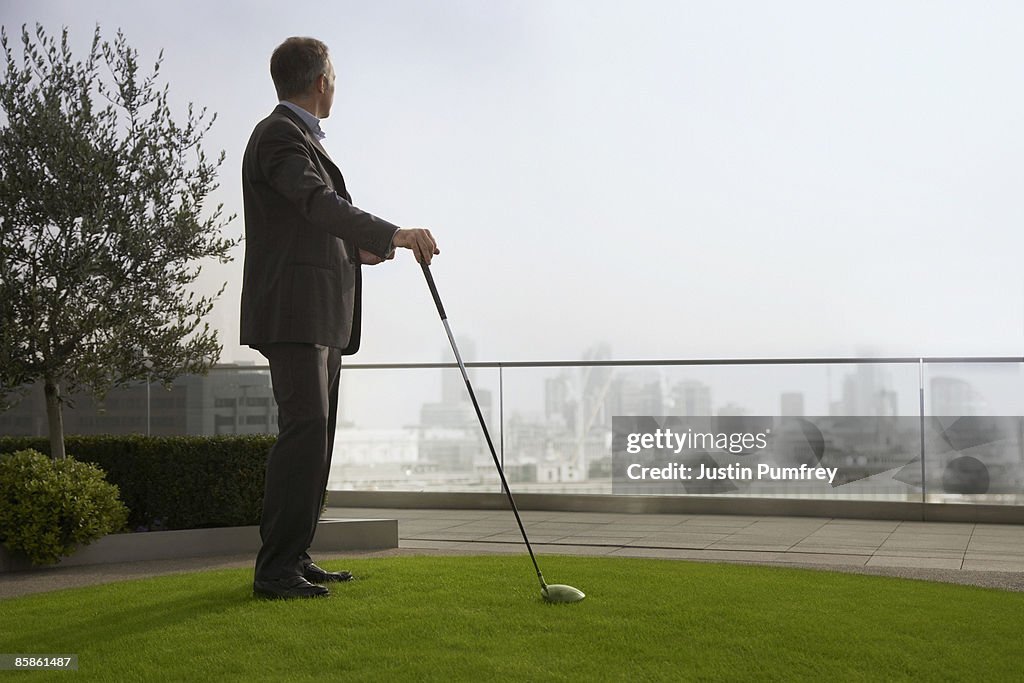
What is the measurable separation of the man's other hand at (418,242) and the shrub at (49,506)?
2.15m

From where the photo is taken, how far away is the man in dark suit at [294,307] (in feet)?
9.44

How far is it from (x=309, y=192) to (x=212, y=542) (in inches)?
87.2

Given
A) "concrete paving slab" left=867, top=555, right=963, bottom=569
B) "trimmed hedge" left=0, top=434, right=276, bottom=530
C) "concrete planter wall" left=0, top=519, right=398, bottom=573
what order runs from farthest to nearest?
"trimmed hedge" left=0, top=434, right=276, bottom=530
"concrete planter wall" left=0, top=519, right=398, bottom=573
"concrete paving slab" left=867, top=555, right=963, bottom=569

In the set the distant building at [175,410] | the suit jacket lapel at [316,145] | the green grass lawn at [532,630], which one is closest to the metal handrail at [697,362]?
the distant building at [175,410]

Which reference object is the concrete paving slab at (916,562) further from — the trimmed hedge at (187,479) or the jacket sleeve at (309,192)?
the trimmed hedge at (187,479)

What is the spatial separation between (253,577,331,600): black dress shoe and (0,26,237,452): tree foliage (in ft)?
7.65

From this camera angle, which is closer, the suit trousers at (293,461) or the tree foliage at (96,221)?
the suit trousers at (293,461)

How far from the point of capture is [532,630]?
2400 millimetres

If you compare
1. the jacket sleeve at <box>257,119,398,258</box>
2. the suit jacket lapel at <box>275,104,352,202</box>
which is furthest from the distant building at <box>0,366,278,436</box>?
the jacket sleeve at <box>257,119,398,258</box>

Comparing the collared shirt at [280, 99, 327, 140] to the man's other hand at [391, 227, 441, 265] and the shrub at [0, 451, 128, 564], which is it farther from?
the shrub at [0, 451, 128, 564]

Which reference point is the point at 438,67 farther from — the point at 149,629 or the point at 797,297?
the point at 149,629

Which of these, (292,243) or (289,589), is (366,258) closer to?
(292,243)

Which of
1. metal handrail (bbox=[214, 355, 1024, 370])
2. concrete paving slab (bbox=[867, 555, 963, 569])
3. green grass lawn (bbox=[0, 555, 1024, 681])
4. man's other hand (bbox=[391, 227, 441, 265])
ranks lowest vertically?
concrete paving slab (bbox=[867, 555, 963, 569])

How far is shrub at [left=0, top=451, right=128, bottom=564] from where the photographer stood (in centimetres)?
399
